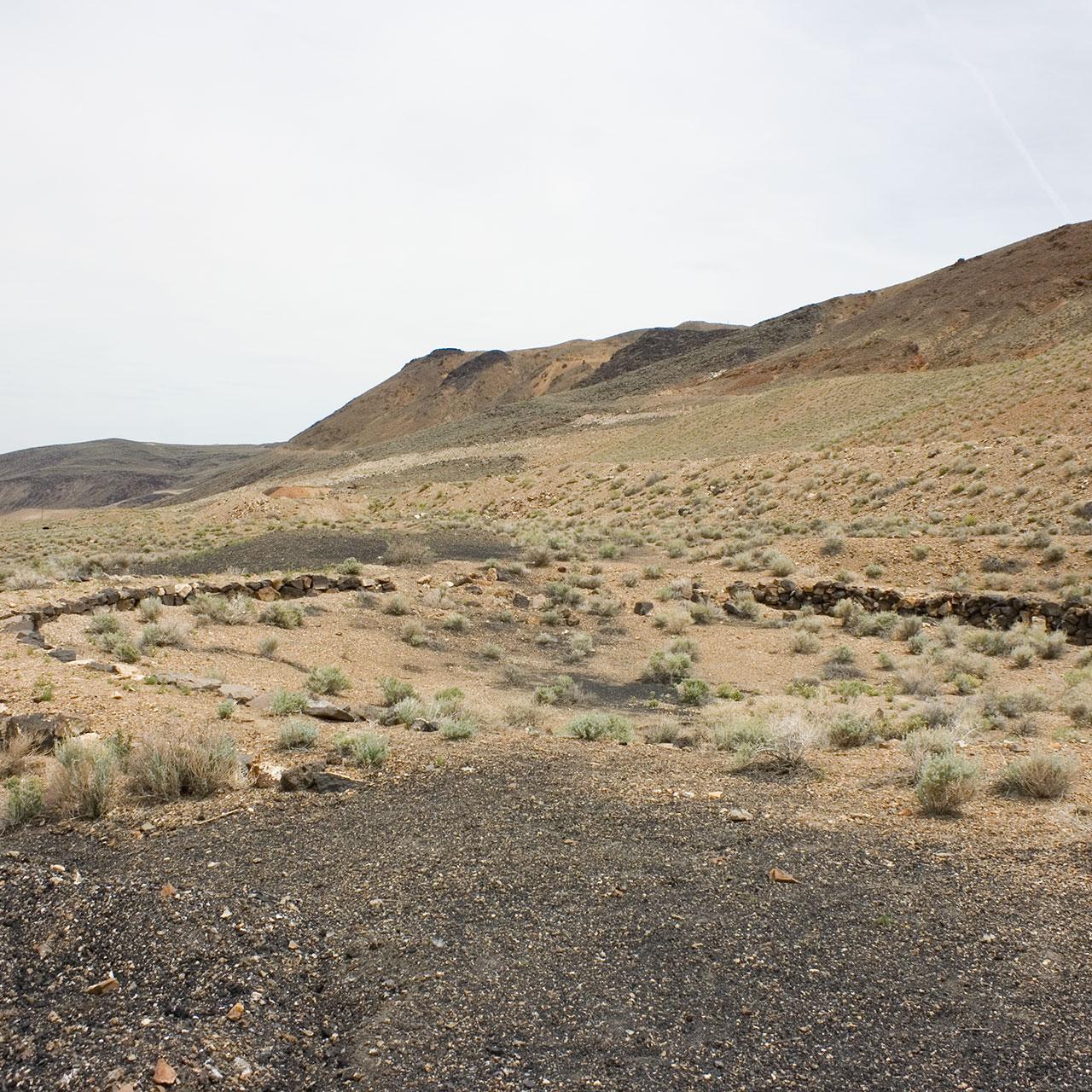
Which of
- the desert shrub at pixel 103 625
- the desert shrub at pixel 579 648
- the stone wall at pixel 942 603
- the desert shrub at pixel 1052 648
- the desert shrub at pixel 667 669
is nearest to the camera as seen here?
the desert shrub at pixel 103 625

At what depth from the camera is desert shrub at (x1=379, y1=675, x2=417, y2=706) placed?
1105 centimetres

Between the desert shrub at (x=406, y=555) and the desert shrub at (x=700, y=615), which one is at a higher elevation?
the desert shrub at (x=406, y=555)

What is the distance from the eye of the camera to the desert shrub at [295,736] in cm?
797

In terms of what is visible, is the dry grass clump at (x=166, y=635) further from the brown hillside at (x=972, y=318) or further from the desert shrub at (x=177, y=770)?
the brown hillside at (x=972, y=318)

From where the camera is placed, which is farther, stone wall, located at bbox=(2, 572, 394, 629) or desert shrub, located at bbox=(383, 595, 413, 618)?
desert shrub, located at bbox=(383, 595, 413, 618)

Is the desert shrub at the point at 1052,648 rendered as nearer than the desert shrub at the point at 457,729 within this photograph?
No

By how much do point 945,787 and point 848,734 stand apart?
2221 mm

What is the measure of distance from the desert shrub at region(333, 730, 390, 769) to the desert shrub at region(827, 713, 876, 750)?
4.36 metres

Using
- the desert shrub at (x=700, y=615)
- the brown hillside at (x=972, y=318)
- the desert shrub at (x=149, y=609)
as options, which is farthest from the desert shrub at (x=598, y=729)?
the brown hillside at (x=972, y=318)

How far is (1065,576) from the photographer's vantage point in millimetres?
18312

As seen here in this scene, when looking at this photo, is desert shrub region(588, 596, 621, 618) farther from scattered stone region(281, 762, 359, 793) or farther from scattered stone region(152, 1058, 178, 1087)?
scattered stone region(152, 1058, 178, 1087)

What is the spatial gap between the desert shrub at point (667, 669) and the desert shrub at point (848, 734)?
18.2 ft

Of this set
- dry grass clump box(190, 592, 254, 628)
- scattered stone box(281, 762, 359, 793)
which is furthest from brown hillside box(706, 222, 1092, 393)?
scattered stone box(281, 762, 359, 793)

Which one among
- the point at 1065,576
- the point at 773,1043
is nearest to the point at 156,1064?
the point at 773,1043
